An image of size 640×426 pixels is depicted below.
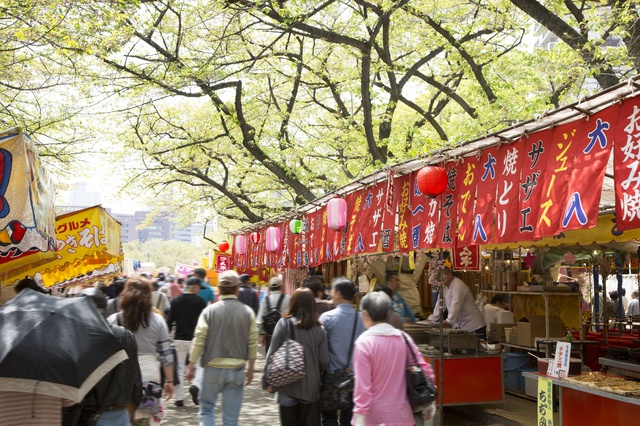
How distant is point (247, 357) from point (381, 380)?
9.19ft

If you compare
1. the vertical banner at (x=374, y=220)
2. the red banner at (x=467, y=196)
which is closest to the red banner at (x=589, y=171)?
the red banner at (x=467, y=196)

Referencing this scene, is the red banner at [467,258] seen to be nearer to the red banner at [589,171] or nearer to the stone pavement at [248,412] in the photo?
the stone pavement at [248,412]

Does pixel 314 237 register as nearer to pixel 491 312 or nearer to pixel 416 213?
pixel 491 312

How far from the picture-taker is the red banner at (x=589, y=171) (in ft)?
20.5

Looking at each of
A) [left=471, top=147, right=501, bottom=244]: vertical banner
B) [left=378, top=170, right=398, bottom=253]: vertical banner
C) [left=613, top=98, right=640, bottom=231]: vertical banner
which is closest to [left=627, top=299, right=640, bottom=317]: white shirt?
[left=378, top=170, right=398, bottom=253]: vertical banner

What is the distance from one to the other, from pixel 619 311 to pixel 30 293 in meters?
20.4

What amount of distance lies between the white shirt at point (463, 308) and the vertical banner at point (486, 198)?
417 cm

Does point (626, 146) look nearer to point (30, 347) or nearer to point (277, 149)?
point (30, 347)

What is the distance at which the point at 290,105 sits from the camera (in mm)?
21281

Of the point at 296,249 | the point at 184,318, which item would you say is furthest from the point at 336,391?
the point at 296,249

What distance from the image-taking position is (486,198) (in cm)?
841

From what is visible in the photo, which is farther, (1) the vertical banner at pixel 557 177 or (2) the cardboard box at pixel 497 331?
(2) the cardboard box at pixel 497 331

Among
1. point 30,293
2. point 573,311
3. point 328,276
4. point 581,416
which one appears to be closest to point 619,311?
point 573,311

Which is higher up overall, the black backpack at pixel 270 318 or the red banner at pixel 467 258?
the red banner at pixel 467 258
